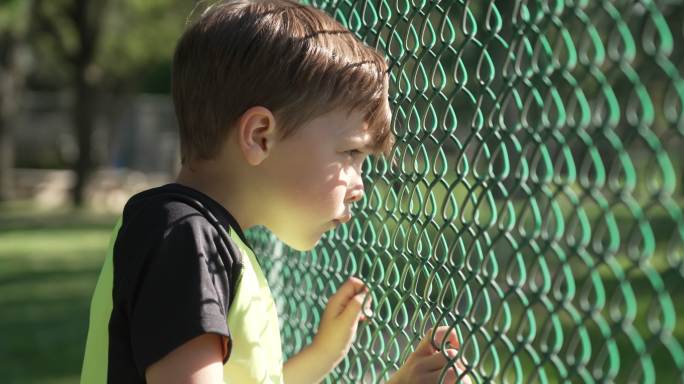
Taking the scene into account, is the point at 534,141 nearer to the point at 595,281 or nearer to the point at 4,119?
the point at 595,281

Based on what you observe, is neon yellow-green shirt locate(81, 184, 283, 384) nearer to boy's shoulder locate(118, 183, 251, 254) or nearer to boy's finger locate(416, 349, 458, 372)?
boy's shoulder locate(118, 183, 251, 254)

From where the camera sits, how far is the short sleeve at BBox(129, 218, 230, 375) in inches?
65.2

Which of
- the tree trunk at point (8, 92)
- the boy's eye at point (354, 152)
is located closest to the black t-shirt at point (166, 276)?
Answer: the boy's eye at point (354, 152)

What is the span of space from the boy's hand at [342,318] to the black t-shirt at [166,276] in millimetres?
446

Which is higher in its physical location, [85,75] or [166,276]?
[85,75]

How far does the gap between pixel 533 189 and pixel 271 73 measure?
0.57m

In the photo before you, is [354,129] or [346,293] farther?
[346,293]

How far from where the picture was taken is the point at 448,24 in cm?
190

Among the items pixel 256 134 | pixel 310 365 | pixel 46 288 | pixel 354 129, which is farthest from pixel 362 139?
pixel 46 288

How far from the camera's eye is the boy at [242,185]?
5.64 ft

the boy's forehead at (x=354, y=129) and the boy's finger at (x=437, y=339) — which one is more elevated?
the boy's forehead at (x=354, y=129)

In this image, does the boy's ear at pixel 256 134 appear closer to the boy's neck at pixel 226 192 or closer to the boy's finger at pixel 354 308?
the boy's neck at pixel 226 192

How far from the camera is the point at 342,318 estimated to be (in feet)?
7.31

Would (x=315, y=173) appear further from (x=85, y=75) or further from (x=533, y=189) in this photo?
(x=85, y=75)
